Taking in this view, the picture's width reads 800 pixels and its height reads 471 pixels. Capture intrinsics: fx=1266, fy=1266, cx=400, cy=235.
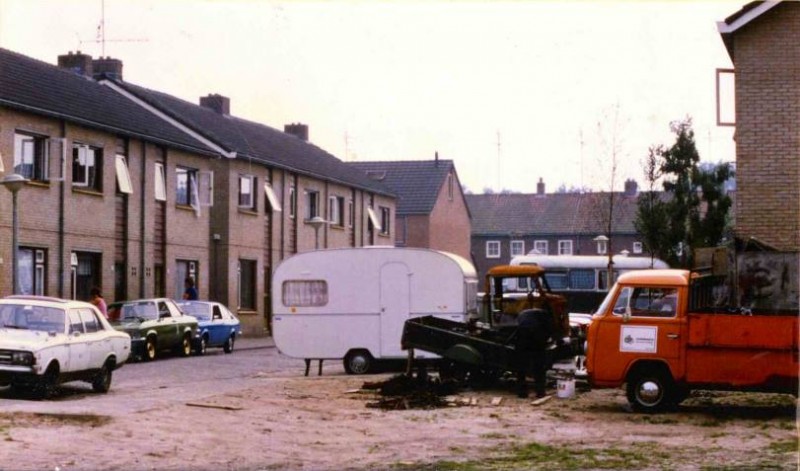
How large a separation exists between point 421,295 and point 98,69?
23.6m

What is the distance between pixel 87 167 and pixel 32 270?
13.9 ft

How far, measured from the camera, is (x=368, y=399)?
20.5 meters

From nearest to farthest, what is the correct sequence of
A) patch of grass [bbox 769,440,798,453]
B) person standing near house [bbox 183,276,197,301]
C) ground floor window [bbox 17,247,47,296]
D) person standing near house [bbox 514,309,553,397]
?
patch of grass [bbox 769,440,798,453]
person standing near house [bbox 514,309,553,397]
ground floor window [bbox 17,247,47,296]
person standing near house [bbox 183,276,197,301]

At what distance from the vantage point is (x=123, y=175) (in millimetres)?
38188

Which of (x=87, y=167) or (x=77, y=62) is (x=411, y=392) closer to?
(x=87, y=167)

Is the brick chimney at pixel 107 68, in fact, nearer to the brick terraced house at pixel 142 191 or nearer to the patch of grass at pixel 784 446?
the brick terraced house at pixel 142 191

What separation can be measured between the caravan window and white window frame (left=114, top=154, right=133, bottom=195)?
13.4 metres

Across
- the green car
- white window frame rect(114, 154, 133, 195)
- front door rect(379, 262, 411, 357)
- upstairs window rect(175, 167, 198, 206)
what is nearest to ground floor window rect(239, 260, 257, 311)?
upstairs window rect(175, 167, 198, 206)

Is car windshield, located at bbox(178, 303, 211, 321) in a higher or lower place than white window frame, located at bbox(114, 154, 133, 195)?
lower

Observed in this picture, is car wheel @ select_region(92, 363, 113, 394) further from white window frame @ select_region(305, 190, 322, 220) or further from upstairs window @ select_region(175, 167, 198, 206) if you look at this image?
white window frame @ select_region(305, 190, 322, 220)

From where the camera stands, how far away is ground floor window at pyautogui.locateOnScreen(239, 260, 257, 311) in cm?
4815

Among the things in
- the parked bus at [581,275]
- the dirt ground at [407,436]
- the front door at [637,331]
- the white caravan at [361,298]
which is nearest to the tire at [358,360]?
the white caravan at [361,298]

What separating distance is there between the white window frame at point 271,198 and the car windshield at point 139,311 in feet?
61.3

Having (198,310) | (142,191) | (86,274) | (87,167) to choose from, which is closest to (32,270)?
(86,274)
